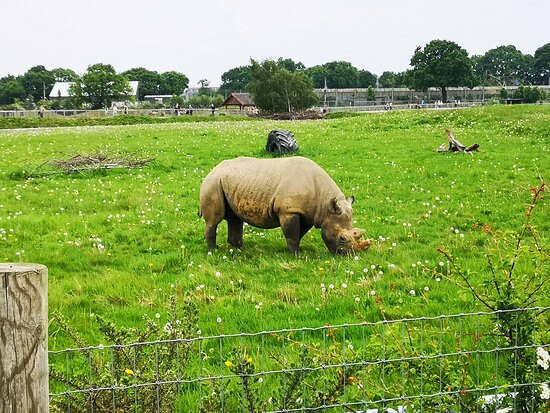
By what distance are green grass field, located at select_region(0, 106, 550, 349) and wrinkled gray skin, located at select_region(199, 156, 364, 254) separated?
0.43m

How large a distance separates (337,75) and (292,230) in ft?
486

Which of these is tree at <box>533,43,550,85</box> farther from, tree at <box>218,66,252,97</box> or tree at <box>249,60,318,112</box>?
tree at <box>249,60,318,112</box>

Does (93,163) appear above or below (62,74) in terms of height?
below

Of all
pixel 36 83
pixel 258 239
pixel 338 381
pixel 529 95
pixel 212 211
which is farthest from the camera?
pixel 36 83

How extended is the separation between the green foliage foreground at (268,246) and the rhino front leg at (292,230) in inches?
7.1

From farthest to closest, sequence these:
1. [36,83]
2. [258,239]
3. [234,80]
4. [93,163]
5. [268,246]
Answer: [234,80]
[36,83]
[93,163]
[258,239]
[268,246]

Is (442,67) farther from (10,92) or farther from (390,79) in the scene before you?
(10,92)

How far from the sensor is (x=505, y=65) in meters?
162

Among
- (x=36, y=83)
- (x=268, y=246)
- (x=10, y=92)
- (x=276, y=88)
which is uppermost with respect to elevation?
(x=36, y=83)

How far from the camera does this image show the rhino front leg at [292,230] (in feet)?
32.0

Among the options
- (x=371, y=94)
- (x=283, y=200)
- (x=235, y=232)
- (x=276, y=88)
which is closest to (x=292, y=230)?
(x=283, y=200)

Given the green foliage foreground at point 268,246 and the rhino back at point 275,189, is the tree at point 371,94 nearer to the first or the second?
the green foliage foreground at point 268,246

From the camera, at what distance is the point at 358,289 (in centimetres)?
796

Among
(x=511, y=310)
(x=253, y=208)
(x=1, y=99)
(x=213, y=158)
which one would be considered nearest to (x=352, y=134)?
(x=213, y=158)
